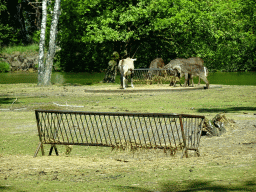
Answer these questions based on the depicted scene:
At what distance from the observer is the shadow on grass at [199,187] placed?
6016mm

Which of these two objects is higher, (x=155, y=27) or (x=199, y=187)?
(x=155, y=27)

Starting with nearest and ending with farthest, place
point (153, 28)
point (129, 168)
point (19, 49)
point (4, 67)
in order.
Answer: point (129, 168) < point (153, 28) < point (4, 67) < point (19, 49)

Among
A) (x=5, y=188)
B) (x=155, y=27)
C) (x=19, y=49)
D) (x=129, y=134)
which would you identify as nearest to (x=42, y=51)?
(x=155, y=27)

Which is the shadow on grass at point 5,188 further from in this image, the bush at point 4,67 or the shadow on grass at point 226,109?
the bush at point 4,67

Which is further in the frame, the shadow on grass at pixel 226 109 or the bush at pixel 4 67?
the bush at pixel 4 67

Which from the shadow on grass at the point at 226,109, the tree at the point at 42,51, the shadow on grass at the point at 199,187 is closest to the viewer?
the shadow on grass at the point at 199,187

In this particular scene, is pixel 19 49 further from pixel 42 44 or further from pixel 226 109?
pixel 226 109

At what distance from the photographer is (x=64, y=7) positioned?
3700cm

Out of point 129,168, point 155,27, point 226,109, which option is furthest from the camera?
point 155,27

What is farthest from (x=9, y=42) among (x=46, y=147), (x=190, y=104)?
(x=46, y=147)

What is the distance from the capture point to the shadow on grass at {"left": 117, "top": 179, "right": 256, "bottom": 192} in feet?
19.7

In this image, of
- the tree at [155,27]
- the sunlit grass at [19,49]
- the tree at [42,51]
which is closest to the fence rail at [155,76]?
the tree at [155,27]

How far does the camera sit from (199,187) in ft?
20.3

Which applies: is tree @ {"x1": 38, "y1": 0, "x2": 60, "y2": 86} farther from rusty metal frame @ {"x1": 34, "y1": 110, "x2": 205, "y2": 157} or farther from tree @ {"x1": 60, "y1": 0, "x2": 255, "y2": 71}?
rusty metal frame @ {"x1": 34, "y1": 110, "x2": 205, "y2": 157}
